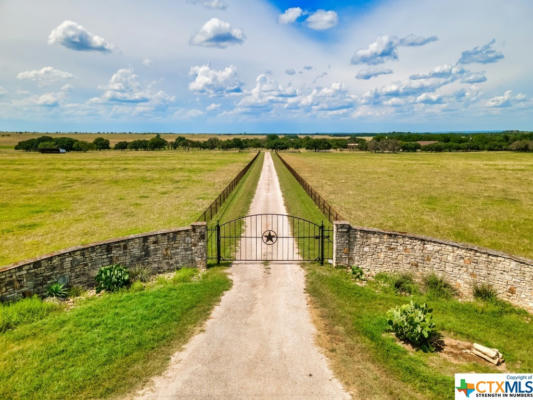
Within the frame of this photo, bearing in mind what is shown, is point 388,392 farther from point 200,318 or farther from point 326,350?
point 200,318

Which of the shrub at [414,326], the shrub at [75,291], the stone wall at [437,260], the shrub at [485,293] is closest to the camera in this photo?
the shrub at [414,326]

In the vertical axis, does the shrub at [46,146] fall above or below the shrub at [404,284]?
above

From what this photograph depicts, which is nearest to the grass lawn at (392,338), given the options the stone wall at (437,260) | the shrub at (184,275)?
the stone wall at (437,260)

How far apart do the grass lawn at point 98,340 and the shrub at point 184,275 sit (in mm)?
533

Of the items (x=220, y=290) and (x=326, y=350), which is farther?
(x=220, y=290)

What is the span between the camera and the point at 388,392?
6355 millimetres

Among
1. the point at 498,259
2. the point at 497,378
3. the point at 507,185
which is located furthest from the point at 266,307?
the point at 507,185

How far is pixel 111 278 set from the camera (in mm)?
10867

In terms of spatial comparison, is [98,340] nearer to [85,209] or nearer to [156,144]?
[85,209]

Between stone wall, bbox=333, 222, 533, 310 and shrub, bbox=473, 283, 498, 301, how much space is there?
0.42ft

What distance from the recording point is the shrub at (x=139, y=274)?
37.8 feet

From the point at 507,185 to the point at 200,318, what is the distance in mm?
43866

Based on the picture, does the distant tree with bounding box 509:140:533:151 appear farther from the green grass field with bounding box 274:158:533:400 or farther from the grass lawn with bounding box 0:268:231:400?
the grass lawn with bounding box 0:268:231:400

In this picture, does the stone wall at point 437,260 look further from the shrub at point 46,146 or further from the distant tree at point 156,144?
the distant tree at point 156,144
